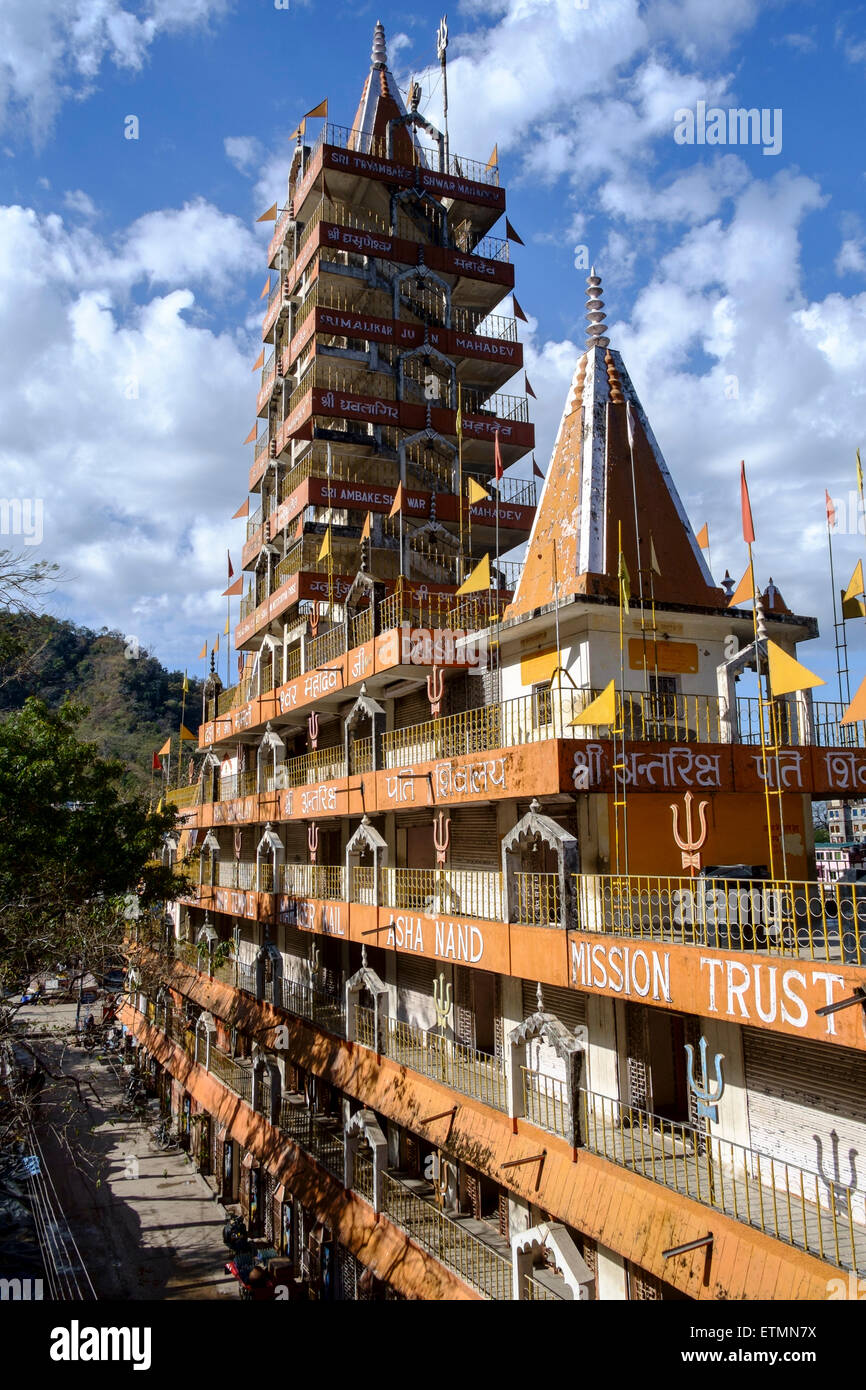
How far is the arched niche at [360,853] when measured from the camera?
18969 millimetres

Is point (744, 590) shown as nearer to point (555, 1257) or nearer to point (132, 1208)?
point (555, 1257)

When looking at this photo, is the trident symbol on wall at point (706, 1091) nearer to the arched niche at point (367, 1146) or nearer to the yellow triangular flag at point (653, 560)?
the arched niche at point (367, 1146)

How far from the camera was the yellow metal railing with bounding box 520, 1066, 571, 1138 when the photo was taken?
12969 mm

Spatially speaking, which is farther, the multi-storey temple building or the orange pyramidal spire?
the orange pyramidal spire

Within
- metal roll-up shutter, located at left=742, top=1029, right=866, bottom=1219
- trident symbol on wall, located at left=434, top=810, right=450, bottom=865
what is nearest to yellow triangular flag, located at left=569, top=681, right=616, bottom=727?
metal roll-up shutter, located at left=742, top=1029, right=866, bottom=1219

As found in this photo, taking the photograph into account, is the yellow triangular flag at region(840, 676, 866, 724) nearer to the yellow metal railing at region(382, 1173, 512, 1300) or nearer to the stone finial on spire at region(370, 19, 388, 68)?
the yellow metal railing at region(382, 1173, 512, 1300)

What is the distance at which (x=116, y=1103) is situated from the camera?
127ft

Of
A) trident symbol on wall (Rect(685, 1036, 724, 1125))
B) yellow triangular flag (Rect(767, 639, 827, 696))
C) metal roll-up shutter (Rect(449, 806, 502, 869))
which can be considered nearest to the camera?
trident symbol on wall (Rect(685, 1036, 724, 1125))

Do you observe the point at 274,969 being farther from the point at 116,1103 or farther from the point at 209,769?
the point at 116,1103

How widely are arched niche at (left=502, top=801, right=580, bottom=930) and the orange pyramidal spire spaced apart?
166 inches

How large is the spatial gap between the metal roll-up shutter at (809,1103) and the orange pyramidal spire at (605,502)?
752 centimetres

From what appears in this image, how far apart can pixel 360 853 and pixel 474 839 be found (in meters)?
3.56

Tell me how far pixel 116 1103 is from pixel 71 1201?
1030 centimetres

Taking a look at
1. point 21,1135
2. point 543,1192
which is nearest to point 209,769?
point 21,1135
